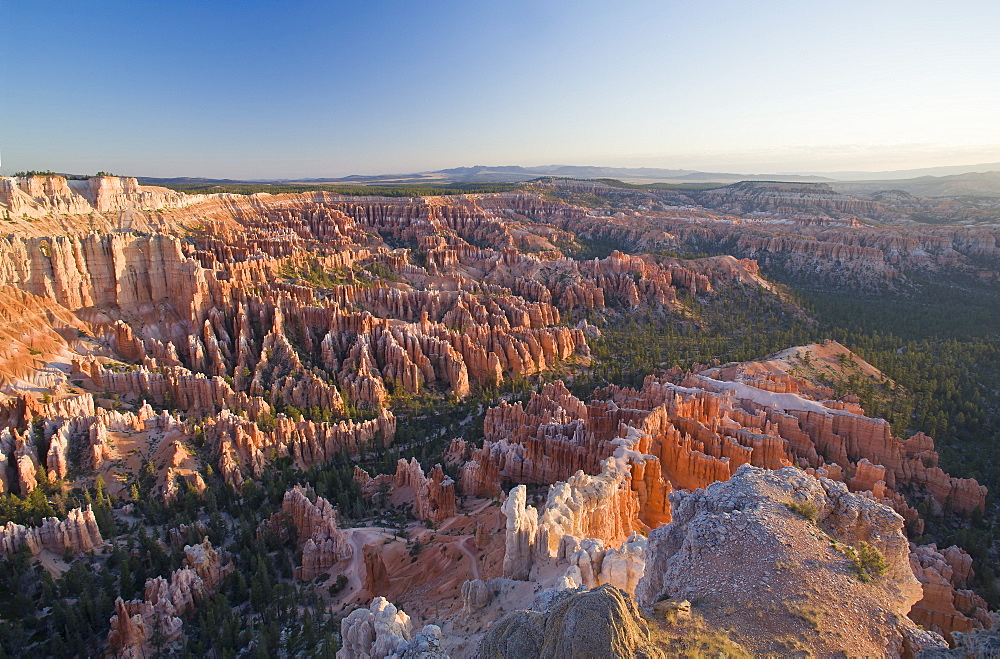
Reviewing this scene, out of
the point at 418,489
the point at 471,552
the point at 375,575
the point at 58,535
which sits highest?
the point at 58,535

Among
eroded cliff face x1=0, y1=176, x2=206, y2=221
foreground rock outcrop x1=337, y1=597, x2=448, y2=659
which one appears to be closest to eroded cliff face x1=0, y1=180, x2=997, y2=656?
foreground rock outcrop x1=337, y1=597, x2=448, y2=659

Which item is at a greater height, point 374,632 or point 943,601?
point 374,632

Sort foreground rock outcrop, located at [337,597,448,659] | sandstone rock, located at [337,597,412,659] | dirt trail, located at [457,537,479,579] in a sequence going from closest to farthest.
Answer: foreground rock outcrop, located at [337,597,448,659]
sandstone rock, located at [337,597,412,659]
dirt trail, located at [457,537,479,579]

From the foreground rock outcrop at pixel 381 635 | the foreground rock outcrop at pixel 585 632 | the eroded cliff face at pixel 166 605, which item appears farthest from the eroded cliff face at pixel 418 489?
the foreground rock outcrop at pixel 585 632

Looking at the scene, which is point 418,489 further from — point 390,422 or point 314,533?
point 390,422

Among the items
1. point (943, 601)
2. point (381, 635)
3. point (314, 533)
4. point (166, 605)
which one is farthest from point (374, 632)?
point (943, 601)

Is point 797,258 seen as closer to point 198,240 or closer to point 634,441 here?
point 634,441

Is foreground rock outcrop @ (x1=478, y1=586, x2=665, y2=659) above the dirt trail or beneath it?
above

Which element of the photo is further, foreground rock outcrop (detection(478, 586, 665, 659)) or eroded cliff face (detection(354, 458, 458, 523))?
eroded cliff face (detection(354, 458, 458, 523))

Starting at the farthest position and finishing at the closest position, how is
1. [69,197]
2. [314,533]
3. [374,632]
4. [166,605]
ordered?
[69,197] → [314,533] → [166,605] → [374,632]

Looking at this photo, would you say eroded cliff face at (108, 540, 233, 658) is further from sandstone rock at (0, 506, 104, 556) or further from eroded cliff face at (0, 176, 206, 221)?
eroded cliff face at (0, 176, 206, 221)

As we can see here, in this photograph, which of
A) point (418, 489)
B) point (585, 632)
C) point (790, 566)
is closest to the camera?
point (585, 632)

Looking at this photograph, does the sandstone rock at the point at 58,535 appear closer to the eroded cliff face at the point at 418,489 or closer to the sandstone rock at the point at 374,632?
the eroded cliff face at the point at 418,489
